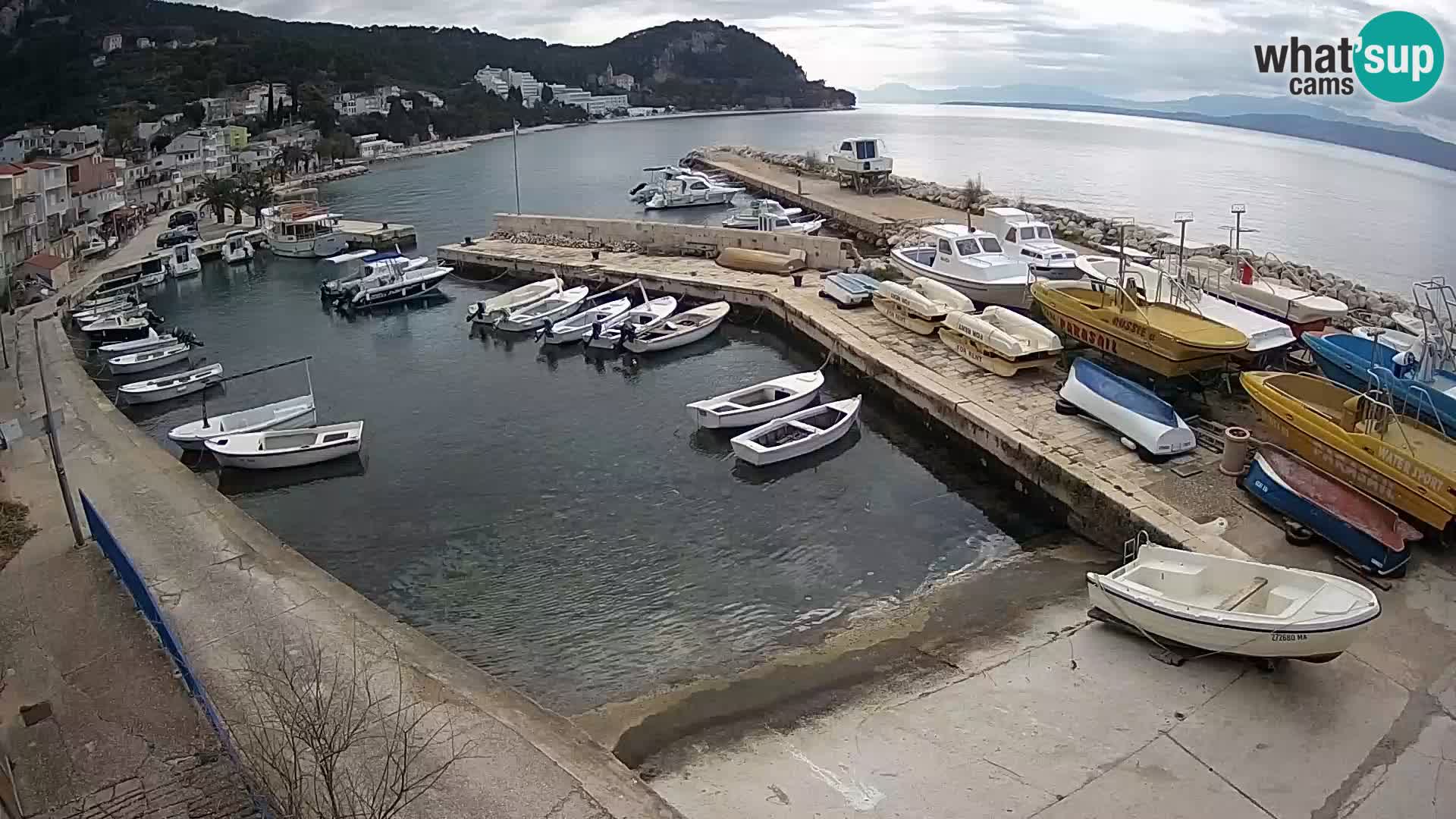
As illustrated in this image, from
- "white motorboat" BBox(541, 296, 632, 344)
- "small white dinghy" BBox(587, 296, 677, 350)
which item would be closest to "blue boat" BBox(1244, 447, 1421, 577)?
"small white dinghy" BBox(587, 296, 677, 350)

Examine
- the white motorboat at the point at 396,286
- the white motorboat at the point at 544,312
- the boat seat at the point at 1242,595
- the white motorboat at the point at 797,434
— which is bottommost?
the boat seat at the point at 1242,595

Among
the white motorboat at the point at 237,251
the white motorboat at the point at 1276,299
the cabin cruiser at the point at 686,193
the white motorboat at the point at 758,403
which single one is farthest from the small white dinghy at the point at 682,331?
the cabin cruiser at the point at 686,193

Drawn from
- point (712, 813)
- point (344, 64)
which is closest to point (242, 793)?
point (712, 813)

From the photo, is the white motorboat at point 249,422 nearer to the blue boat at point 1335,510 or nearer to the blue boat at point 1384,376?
the blue boat at point 1335,510

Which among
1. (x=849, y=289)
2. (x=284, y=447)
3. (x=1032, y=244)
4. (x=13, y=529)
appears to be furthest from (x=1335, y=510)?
(x=13, y=529)

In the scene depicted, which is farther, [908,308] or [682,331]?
[682,331]

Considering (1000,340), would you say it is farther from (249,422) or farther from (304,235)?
(304,235)
